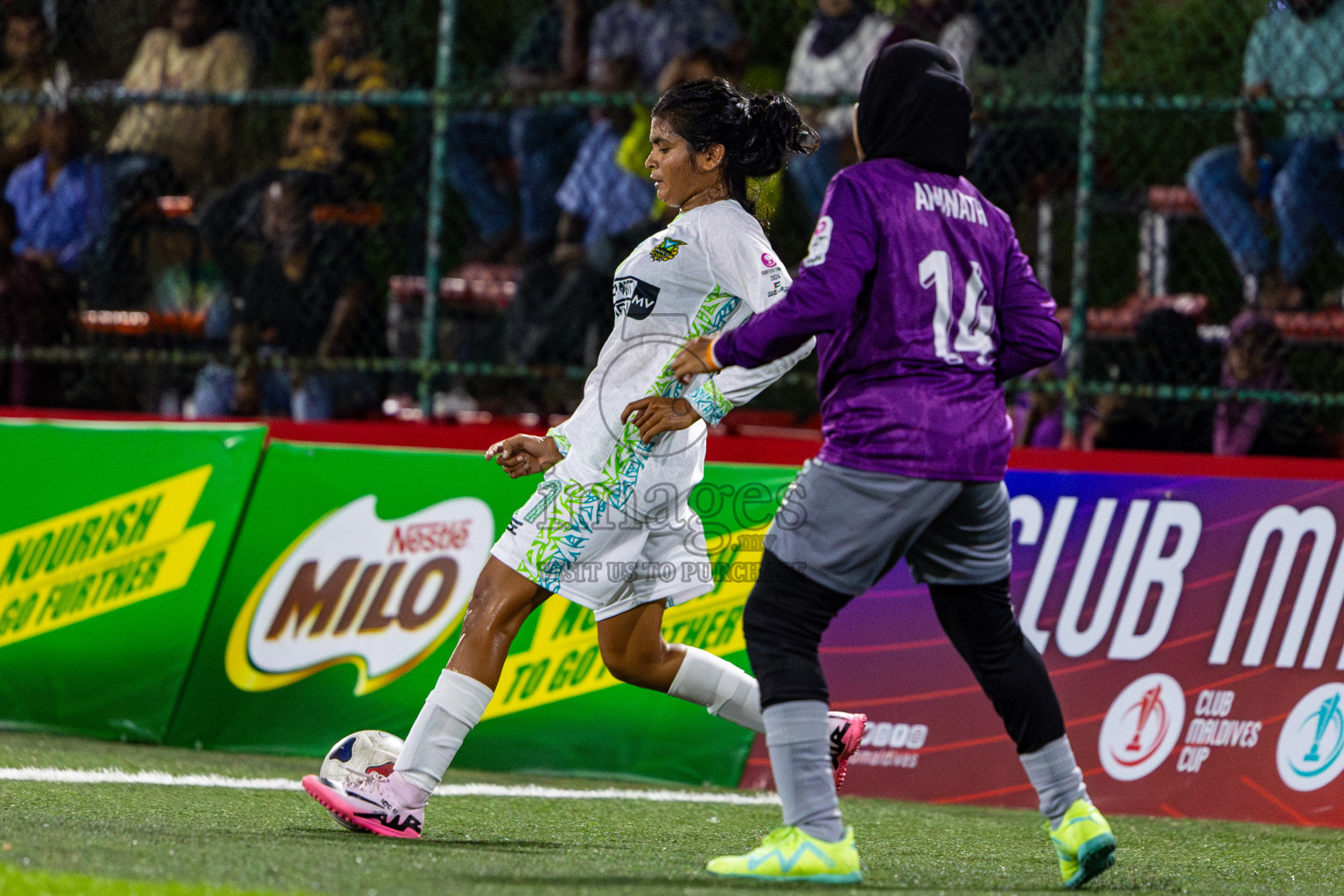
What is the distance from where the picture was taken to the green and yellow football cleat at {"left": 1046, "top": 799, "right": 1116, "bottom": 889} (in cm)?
345

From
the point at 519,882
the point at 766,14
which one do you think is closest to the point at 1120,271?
the point at 766,14

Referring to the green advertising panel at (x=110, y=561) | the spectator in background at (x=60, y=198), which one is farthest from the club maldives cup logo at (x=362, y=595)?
the spectator in background at (x=60, y=198)

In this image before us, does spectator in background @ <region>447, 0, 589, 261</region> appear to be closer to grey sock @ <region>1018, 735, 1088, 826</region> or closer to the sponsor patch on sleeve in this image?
the sponsor patch on sleeve

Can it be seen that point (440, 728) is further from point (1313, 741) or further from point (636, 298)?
point (1313, 741)

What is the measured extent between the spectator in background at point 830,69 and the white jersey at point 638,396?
3.28m

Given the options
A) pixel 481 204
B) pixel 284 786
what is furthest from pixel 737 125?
pixel 481 204

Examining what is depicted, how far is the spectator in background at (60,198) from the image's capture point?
26.1 ft

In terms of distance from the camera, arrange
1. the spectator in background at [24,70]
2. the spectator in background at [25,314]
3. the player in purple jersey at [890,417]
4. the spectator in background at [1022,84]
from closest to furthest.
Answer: the player in purple jersey at [890,417] → the spectator in background at [1022,84] → the spectator in background at [25,314] → the spectator in background at [24,70]

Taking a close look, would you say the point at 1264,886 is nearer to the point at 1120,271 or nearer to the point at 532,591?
the point at 532,591

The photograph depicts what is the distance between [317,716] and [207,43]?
3804mm

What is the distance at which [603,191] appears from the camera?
768cm

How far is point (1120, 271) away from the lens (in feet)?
24.4

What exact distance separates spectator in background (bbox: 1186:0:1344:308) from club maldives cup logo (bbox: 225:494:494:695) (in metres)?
3.40

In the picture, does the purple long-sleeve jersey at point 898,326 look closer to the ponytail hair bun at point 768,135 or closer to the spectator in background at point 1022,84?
the ponytail hair bun at point 768,135
